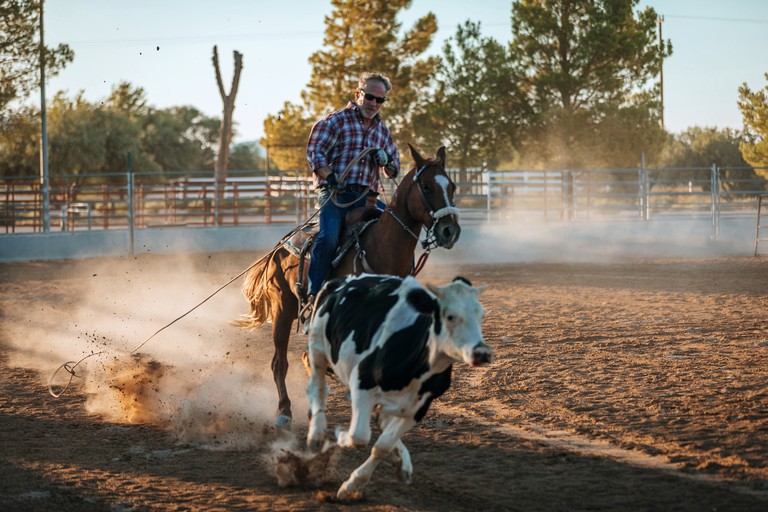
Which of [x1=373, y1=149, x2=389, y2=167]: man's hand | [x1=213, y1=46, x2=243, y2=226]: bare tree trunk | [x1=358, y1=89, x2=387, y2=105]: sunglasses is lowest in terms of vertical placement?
[x1=373, y1=149, x2=389, y2=167]: man's hand

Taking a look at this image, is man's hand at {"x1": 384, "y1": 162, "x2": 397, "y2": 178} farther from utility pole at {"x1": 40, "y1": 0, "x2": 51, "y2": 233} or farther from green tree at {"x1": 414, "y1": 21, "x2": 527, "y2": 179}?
green tree at {"x1": 414, "y1": 21, "x2": 527, "y2": 179}

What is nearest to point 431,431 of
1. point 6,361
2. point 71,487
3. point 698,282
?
point 71,487

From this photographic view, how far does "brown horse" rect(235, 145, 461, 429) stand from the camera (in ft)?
19.5

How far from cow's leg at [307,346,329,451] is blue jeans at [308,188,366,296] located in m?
1.10

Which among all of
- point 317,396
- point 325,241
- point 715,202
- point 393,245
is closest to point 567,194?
point 715,202

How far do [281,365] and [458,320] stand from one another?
9.11 feet

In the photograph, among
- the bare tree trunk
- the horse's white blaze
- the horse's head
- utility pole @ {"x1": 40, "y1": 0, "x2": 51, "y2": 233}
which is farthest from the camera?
the bare tree trunk

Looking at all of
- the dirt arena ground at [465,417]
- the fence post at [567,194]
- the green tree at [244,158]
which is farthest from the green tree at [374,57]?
the green tree at [244,158]

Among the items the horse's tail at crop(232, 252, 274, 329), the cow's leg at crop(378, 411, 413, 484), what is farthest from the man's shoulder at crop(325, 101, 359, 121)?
the cow's leg at crop(378, 411, 413, 484)

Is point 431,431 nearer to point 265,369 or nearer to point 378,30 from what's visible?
point 265,369

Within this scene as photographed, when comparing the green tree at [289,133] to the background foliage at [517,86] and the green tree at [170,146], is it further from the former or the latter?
the green tree at [170,146]

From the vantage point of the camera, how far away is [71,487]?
204 inches

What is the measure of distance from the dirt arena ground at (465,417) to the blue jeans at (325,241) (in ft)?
3.67

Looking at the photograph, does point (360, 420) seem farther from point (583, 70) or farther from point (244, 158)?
point (244, 158)
